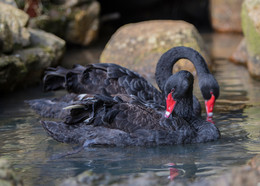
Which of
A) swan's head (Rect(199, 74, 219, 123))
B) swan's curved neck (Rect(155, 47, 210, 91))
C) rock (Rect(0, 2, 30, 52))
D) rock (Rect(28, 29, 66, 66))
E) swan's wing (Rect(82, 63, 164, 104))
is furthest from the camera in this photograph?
rock (Rect(28, 29, 66, 66))

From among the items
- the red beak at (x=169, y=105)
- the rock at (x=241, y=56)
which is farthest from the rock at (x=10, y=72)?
the rock at (x=241, y=56)

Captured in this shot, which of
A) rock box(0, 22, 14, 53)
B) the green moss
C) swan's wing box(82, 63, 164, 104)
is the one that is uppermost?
rock box(0, 22, 14, 53)

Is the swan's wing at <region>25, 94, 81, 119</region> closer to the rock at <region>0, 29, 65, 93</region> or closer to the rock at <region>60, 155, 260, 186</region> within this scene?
the rock at <region>0, 29, 65, 93</region>

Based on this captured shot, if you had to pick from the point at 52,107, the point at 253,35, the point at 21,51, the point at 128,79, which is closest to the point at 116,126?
the point at 128,79

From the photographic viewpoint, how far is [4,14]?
776 centimetres

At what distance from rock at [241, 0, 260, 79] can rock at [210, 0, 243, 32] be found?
575 centimetres

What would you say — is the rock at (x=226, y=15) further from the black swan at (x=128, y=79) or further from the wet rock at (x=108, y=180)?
the wet rock at (x=108, y=180)

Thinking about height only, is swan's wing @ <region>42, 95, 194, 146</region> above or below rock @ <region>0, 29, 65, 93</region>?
below

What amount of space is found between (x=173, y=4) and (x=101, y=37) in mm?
3750

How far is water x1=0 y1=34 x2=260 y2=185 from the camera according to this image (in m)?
4.07

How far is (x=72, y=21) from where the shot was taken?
1130 cm

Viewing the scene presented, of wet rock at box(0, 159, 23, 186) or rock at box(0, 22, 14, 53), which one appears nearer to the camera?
wet rock at box(0, 159, 23, 186)

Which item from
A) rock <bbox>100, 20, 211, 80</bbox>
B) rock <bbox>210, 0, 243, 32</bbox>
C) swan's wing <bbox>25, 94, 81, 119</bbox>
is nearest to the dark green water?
swan's wing <bbox>25, 94, 81, 119</bbox>

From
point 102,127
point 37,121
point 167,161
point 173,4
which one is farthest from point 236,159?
point 173,4
